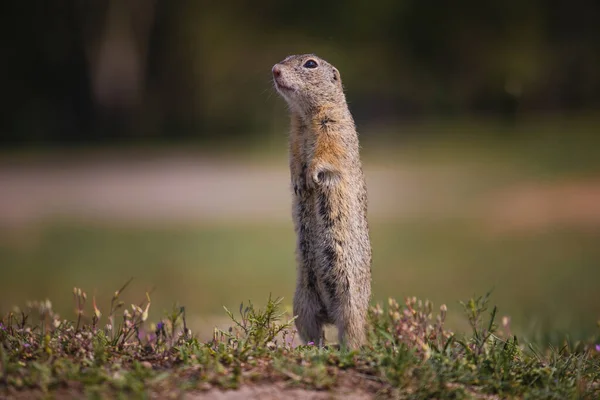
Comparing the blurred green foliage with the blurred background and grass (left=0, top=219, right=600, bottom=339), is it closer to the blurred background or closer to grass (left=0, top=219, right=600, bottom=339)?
the blurred background

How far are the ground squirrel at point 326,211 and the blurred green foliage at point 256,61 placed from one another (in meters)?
12.7

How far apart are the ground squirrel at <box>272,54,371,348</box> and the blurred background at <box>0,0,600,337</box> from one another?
140 inches

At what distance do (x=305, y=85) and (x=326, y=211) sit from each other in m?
0.99

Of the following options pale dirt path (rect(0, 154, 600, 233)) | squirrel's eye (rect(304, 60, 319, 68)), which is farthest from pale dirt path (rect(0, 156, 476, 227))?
squirrel's eye (rect(304, 60, 319, 68))

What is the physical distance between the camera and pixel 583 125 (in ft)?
63.0

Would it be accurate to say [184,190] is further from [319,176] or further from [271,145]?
[319,176]

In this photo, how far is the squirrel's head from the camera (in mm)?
5699

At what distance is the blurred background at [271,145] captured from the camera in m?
11.2

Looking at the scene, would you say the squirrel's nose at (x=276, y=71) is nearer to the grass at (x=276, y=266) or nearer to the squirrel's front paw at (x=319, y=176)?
the squirrel's front paw at (x=319, y=176)

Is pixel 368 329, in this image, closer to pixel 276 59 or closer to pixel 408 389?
pixel 408 389

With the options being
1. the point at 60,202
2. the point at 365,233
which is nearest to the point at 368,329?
the point at 365,233

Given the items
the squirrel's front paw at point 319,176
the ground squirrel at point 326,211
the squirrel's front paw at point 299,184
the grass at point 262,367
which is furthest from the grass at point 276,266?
the grass at point 262,367

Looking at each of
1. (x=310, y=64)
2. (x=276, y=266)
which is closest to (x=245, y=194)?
(x=276, y=266)

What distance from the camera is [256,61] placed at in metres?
20.6
